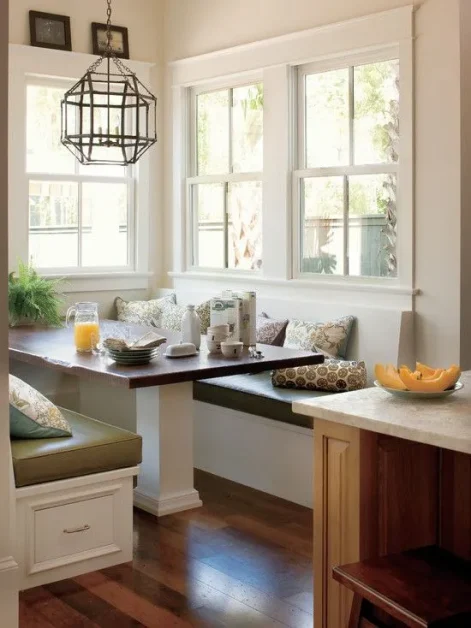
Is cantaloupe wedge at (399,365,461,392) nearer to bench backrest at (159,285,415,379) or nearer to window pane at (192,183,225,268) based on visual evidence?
bench backrest at (159,285,415,379)

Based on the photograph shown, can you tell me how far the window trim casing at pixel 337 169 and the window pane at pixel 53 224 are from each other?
154 centimetres

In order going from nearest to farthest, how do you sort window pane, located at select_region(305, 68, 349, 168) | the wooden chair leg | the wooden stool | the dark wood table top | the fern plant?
the wooden stool < the wooden chair leg < the dark wood table top < window pane, located at select_region(305, 68, 349, 168) < the fern plant

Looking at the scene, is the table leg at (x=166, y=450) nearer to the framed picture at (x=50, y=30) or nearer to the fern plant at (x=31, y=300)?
the fern plant at (x=31, y=300)

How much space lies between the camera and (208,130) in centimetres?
636

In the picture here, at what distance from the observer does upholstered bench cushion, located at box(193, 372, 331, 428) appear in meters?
4.63

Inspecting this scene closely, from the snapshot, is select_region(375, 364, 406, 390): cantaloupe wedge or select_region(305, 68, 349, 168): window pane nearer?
select_region(375, 364, 406, 390): cantaloupe wedge

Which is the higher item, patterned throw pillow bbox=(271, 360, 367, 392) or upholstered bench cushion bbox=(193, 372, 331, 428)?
patterned throw pillow bbox=(271, 360, 367, 392)

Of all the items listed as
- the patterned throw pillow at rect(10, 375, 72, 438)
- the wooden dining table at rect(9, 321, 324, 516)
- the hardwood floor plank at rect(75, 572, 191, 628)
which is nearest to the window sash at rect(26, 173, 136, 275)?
the wooden dining table at rect(9, 321, 324, 516)

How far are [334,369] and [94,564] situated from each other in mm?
1640

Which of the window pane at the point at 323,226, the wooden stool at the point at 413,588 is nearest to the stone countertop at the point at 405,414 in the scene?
the wooden stool at the point at 413,588

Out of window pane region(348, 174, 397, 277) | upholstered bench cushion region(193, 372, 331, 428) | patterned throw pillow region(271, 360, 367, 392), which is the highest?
window pane region(348, 174, 397, 277)

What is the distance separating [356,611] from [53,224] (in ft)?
14.4

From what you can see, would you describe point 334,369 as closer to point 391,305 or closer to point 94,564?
point 391,305

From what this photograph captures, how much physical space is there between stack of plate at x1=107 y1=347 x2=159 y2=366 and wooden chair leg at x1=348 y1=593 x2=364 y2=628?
209cm
